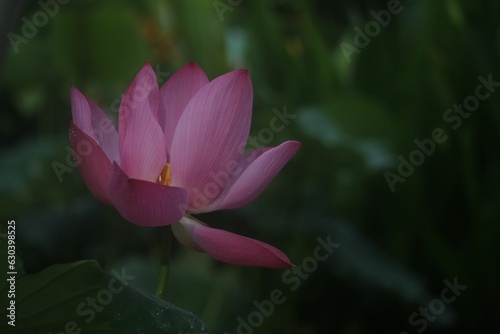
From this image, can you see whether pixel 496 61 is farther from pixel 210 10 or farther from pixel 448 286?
pixel 210 10

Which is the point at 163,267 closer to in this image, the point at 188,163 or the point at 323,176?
the point at 188,163

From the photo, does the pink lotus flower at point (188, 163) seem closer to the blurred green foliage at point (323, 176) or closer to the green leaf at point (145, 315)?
the green leaf at point (145, 315)

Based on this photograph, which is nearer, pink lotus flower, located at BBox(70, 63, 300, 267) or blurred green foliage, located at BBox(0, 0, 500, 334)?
pink lotus flower, located at BBox(70, 63, 300, 267)

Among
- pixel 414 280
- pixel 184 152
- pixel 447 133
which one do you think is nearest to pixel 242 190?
pixel 184 152

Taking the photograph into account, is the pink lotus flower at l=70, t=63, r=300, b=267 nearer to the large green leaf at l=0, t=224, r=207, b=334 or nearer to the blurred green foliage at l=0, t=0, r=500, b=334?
the large green leaf at l=0, t=224, r=207, b=334

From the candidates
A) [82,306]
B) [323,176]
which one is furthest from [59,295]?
[323,176]

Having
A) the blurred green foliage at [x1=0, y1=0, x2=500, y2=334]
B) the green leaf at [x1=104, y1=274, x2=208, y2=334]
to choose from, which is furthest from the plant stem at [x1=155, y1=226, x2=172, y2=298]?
the blurred green foliage at [x1=0, y1=0, x2=500, y2=334]
